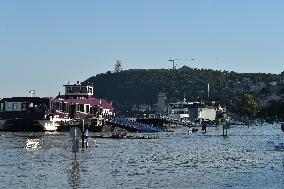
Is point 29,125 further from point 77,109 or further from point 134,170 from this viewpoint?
point 134,170

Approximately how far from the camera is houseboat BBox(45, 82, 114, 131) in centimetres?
10794

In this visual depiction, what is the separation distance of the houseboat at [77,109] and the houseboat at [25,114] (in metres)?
1.08

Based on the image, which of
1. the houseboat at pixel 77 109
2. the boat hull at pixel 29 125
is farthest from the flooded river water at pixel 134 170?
the houseboat at pixel 77 109

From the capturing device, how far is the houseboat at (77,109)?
354ft

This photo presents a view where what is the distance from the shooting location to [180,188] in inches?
1204

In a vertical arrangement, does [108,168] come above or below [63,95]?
below

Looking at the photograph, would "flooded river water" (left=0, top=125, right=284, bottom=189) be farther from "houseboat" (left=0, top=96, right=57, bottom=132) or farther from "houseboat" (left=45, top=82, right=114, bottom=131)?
"houseboat" (left=45, top=82, right=114, bottom=131)

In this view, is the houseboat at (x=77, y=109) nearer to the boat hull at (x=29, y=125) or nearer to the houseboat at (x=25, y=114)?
the houseboat at (x=25, y=114)

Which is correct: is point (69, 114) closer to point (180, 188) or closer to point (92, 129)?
point (92, 129)

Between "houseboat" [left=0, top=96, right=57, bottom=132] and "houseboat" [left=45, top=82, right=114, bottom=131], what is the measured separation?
108 cm

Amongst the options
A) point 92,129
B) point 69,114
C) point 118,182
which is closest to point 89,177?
point 118,182

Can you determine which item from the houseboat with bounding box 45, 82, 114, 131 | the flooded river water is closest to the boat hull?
the houseboat with bounding box 45, 82, 114, 131

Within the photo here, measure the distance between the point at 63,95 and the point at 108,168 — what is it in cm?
8831

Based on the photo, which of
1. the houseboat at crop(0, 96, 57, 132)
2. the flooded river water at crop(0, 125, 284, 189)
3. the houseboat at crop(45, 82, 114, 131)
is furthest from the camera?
the houseboat at crop(45, 82, 114, 131)
